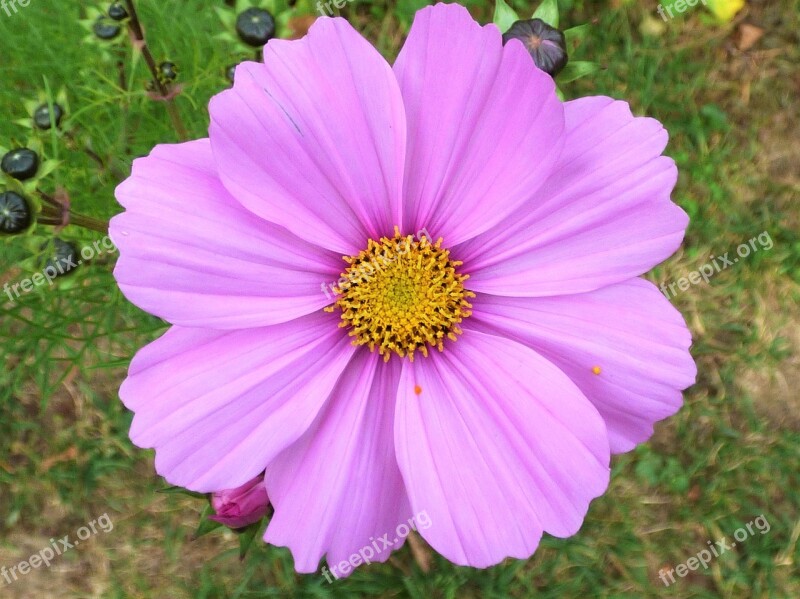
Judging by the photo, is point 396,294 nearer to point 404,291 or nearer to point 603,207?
point 404,291

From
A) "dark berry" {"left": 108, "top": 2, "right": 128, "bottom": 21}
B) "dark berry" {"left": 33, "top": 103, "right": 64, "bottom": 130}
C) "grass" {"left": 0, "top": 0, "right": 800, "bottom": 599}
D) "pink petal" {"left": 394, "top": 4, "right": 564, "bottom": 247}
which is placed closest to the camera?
"pink petal" {"left": 394, "top": 4, "right": 564, "bottom": 247}

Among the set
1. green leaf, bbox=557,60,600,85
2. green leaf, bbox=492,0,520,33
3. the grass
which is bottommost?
the grass

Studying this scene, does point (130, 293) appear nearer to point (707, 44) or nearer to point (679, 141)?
point (679, 141)

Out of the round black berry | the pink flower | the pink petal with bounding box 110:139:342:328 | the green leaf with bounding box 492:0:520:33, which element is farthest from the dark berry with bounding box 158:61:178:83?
the pink flower

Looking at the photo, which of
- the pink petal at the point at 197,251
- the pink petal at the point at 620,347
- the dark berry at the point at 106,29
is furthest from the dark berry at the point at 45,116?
the pink petal at the point at 620,347

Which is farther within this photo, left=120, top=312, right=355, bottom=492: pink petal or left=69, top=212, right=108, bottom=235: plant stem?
left=69, top=212, right=108, bottom=235: plant stem

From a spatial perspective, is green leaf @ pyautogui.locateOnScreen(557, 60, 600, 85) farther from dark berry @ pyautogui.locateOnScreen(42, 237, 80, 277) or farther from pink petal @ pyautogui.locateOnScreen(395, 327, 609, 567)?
dark berry @ pyautogui.locateOnScreen(42, 237, 80, 277)

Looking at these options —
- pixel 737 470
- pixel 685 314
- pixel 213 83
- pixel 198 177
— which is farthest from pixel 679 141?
pixel 198 177
